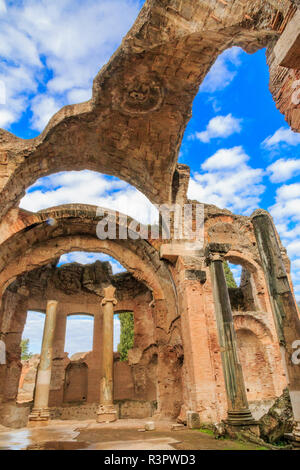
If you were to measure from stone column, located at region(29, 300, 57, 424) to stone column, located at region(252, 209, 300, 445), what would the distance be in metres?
8.58

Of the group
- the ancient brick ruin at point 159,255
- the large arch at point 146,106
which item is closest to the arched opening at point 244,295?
the ancient brick ruin at point 159,255

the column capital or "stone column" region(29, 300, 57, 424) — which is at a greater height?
the column capital

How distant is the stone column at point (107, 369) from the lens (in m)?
9.63

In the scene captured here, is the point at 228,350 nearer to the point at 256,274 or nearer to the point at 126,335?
the point at 256,274

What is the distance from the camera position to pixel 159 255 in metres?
9.86

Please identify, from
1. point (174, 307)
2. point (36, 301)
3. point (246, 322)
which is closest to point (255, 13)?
point (174, 307)

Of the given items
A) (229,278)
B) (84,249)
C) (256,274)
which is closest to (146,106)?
(84,249)

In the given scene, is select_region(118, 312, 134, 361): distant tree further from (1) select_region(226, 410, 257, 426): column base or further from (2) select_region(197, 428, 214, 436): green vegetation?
(1) select_region(226, 410, 257, 426): column base

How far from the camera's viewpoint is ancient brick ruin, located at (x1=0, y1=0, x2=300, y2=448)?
212 inches

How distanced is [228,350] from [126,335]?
54.5ft

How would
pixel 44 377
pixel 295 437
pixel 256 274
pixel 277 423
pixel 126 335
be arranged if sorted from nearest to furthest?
1. pixel 295 437
2. pixel 277 423
3. pixel 44 377
4. pixel 256 274
5. pixel 126 335

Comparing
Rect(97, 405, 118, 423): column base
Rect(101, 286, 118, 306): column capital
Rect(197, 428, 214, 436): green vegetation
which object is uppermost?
Rect(101, 286, 118, 306): column capital

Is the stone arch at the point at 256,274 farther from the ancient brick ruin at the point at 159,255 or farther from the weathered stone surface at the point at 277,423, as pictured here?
the weathered stone surface at the point at 277,423

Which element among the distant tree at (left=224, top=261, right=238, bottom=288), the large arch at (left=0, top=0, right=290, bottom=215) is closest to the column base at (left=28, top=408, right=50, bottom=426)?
the large arch at (left=0, top=0, right=290, bottom=215)
